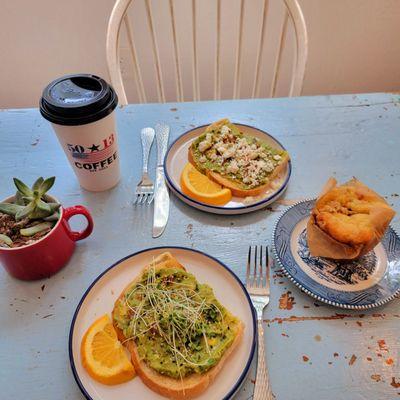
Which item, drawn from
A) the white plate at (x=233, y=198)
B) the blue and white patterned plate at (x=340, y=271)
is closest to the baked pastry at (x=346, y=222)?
the blue and white patterned plate at (x=340, y=271)

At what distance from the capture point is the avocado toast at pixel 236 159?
1038 millimetres

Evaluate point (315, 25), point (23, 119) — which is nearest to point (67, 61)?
point (23, 119)

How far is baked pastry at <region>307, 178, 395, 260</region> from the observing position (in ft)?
2.67

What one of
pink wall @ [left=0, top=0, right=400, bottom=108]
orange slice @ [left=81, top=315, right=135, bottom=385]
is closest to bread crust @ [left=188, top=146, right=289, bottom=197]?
orange slice @ [left=81, top=315, right=135, bottom=385]

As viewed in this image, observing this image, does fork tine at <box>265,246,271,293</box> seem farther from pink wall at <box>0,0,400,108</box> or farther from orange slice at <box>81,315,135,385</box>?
pink wall at <box>0,0,400,108</box>

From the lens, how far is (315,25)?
2.18 meters

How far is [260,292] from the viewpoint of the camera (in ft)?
2.69

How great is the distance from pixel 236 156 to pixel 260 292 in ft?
1.47

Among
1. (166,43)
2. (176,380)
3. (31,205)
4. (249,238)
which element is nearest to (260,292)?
(249,238)

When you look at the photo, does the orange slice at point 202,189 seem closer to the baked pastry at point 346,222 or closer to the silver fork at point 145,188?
the silver fork at point 145,188

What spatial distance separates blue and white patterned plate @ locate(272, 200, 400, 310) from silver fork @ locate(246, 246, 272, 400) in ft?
0.13

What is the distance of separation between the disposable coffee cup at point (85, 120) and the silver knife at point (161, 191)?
15 cm

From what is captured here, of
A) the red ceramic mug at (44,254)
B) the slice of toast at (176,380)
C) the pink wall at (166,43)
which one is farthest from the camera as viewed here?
the pink wall at (166,43)

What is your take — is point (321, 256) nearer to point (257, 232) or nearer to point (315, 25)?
point (257, 232)
